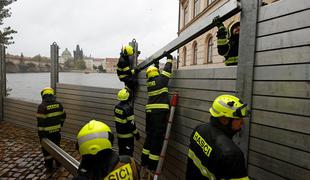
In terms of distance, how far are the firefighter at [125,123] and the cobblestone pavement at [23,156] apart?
54.1 inches

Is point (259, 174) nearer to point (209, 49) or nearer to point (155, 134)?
point (155, 134)

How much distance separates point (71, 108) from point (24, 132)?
2.27 m

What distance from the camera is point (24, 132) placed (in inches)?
356

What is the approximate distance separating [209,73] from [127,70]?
3.19m

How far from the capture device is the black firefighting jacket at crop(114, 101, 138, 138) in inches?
217

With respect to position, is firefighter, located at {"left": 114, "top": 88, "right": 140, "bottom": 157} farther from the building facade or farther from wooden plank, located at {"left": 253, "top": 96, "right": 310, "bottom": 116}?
the building facade

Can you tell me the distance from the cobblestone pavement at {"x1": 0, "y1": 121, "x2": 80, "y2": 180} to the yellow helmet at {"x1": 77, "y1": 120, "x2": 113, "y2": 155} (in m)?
3.70

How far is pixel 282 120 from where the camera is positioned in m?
2.45

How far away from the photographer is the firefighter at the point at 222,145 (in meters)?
2.14

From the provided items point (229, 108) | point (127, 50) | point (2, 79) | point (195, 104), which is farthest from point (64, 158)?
point (2, 79)

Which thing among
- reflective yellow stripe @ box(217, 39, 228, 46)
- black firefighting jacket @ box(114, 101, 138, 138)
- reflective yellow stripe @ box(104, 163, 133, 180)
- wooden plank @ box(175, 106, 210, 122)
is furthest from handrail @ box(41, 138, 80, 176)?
reflective yellow stripe @ box(217, 39, 228, 46)

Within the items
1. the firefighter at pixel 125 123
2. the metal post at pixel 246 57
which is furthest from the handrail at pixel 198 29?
the firefighter at pixel 125 123

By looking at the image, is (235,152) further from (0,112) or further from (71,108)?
(0,112)

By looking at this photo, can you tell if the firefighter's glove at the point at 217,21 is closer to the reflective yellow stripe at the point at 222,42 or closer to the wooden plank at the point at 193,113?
the reflective yellow stripe at the point at 222,42
